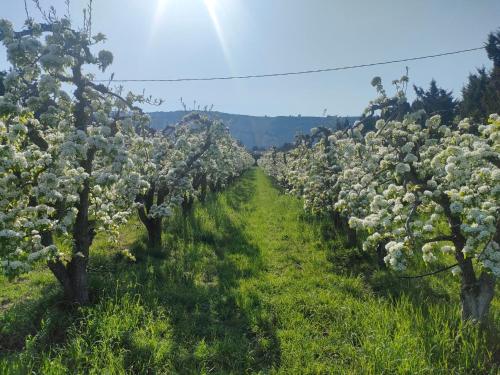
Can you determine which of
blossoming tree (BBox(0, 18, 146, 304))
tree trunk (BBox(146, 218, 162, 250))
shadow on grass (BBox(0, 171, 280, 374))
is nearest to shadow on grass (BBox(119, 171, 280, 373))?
shadow on grass (BBox(0, 171, 280, 374))

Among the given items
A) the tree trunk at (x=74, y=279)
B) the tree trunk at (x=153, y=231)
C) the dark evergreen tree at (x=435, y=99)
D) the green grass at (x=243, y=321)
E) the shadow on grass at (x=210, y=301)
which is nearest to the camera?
the green grass at (x=243, y=321)

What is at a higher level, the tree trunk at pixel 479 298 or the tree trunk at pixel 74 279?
the tree trunk at pixel 74 279

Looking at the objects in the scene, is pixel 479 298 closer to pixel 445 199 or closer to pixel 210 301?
pixel 445 199

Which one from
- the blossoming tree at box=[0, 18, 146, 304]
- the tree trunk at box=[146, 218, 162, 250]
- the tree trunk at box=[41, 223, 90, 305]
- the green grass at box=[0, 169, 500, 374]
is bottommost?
the green grass at box=[0, 169, 500, 374]

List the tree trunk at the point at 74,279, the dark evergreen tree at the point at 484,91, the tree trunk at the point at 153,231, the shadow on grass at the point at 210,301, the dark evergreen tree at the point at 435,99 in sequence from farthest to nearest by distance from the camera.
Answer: the dark evergreen tree at the point at 435,99, the dark evergreen tree at the point at 484,91, the tree trunk at the point at 153,231, the tree trunk at the point at 74,279, the shadow on grass at the point at 210,301

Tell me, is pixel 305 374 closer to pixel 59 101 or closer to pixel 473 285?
pixel 473 285

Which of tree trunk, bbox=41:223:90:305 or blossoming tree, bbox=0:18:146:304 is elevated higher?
blossoming tree, bbox=0:18:146:304

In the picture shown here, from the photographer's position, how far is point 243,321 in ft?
29.0

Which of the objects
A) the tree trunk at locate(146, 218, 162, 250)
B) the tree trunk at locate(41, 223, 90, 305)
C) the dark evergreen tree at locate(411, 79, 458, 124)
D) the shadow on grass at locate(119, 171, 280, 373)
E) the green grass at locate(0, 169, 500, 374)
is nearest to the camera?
the green grass at locate(0, 169, 500, 374)

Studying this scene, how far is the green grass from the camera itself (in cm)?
671

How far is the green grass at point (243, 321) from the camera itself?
6707 mm

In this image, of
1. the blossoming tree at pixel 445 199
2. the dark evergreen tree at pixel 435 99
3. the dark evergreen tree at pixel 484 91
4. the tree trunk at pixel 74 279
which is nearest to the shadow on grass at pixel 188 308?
the tree trunk at pixel 74 279

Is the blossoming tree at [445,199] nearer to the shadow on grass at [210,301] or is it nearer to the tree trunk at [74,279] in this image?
the shadow on grass at [210,301]

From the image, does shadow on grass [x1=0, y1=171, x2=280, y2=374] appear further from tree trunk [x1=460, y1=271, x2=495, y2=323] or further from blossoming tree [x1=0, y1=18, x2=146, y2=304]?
tree trunk [x1=460, y1=271, x2=495, y2=323]
